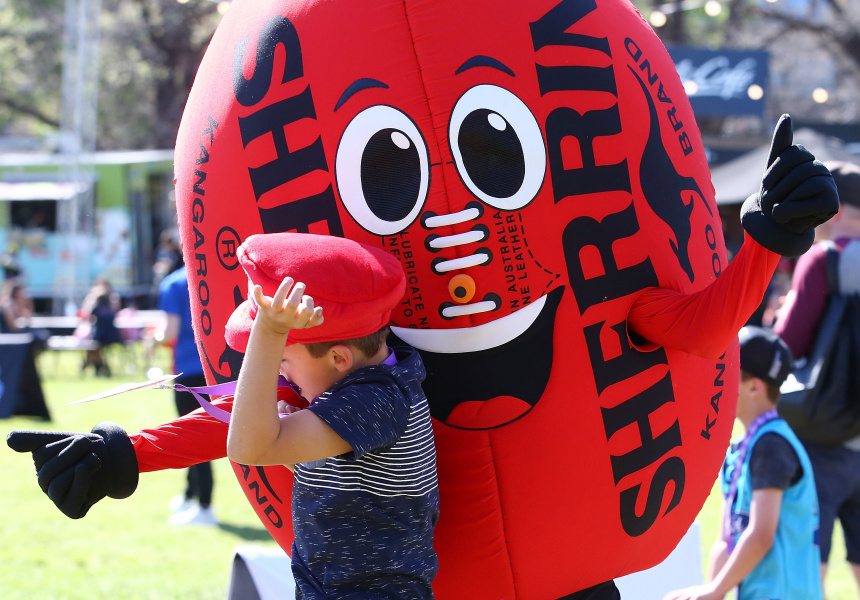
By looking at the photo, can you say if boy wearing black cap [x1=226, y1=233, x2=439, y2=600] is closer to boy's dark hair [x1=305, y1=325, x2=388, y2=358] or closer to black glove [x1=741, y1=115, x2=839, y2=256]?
boy's dark hair [x1=305, y1=325, x2=388, y2=358]

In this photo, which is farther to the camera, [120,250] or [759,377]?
[120,250]

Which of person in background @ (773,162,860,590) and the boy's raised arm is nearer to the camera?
the boy's raised arm

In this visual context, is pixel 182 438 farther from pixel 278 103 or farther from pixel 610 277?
pixel 610 277

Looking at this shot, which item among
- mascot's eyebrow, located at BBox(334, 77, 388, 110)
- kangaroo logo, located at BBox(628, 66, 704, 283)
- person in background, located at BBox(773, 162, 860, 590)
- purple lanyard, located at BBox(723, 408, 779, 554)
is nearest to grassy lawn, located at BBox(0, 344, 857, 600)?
person in background, located at BBox(773, 162, 860, 590)

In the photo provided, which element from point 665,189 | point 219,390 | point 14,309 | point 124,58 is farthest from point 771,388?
point 124,58

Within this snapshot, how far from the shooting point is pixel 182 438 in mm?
2197

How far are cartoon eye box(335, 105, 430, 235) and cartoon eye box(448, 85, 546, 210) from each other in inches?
3.7

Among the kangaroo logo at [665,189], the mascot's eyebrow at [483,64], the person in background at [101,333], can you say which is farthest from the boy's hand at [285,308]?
the person in background at [101,333]

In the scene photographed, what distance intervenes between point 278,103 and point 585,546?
1.29m

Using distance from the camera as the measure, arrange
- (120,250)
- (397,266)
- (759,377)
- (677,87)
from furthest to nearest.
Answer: (120,250)
(759,377)
(677,87)
(397,266)

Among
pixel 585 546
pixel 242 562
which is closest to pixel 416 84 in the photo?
pixel 585 546

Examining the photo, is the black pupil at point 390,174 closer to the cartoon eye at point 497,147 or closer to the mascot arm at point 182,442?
the cartoon eye at point 497,147

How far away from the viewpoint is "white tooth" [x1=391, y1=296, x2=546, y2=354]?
2.14 metres

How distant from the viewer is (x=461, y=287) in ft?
6.93
